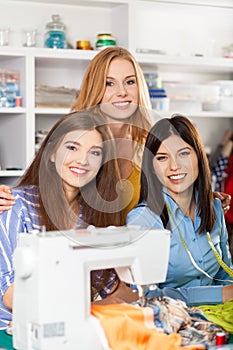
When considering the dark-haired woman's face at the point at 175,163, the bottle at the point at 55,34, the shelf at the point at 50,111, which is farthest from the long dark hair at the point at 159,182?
the bottle at the point at 55,34

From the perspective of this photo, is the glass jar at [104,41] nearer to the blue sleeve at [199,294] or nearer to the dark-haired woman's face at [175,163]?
the dark-haired woman's face at [175,163]

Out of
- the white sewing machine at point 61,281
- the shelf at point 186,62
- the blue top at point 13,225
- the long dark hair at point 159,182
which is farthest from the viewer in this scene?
the shelf at point 186,62

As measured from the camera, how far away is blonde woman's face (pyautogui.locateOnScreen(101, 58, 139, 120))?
2.72m

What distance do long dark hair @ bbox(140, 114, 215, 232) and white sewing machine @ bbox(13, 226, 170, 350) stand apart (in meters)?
0.61

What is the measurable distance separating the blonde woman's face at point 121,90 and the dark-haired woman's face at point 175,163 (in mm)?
455

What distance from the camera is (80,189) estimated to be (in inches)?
85.2

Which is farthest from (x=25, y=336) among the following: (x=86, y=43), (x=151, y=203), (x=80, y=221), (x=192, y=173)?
(x=86, y=43)

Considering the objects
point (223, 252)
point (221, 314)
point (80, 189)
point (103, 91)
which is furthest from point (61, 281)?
point (103, 91)

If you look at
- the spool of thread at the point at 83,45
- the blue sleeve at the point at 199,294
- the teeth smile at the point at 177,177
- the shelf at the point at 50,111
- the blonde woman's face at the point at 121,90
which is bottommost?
the blue sleeve at the point at 199,294

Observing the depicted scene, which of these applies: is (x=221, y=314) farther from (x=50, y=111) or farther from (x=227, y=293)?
(x=50, y=111)

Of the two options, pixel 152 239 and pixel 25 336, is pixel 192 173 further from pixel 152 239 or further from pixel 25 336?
pixel 25 336

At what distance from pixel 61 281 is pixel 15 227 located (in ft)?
1.97

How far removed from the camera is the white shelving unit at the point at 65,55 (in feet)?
12.2

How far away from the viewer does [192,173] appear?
233cm
